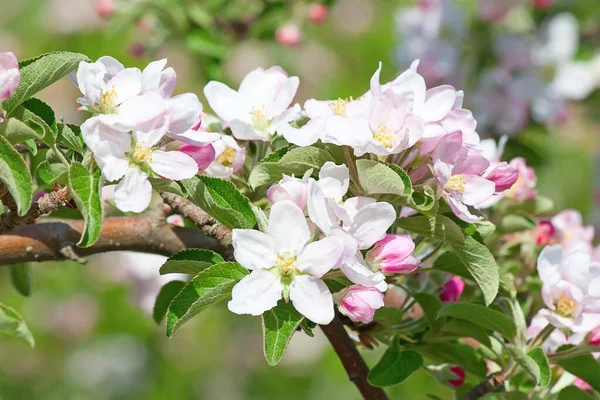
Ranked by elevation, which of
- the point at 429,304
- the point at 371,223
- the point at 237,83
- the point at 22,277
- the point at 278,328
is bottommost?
the point at 237,83

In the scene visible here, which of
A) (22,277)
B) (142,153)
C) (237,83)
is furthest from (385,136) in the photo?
(237,83)

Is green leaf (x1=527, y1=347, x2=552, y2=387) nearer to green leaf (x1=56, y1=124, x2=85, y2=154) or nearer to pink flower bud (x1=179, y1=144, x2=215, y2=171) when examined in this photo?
pink flower bud (x1=179, y1=144, x2=215, y2=171)

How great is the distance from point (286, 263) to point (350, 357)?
1.07 ft

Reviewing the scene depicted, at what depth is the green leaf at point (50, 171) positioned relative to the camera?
3.19ft

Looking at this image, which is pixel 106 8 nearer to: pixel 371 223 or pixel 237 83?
pixel 237 83

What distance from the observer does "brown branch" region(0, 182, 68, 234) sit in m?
1.01

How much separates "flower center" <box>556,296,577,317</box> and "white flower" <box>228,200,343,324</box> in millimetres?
395

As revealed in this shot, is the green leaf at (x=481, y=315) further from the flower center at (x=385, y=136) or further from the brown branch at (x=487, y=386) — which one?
the flower center at (x=385, y=136)

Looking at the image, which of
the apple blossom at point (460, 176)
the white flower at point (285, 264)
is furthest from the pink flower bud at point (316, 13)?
the white flower at point (285, 264)

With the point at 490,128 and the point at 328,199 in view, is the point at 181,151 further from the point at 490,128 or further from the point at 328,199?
the point at 490,128

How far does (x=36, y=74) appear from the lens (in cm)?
96

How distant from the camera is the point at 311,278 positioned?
3.18 ft

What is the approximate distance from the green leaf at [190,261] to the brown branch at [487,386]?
0.41 m

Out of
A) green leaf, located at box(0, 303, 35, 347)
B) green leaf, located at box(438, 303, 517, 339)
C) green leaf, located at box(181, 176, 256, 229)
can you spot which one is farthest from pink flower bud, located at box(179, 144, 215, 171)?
green leaf, located at box(438, 303, 517, 339)
